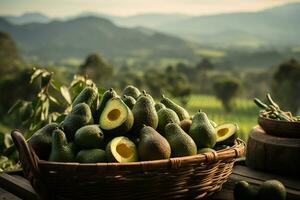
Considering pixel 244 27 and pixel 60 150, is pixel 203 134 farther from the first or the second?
pixel 244 27

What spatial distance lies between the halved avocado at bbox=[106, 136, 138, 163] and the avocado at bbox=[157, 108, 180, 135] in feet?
0.73

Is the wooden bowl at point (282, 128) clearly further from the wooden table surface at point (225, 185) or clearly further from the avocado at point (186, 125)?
the avocado at point (186, 125)

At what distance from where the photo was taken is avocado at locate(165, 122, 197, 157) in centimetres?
170

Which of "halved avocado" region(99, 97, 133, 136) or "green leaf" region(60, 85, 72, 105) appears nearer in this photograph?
"halved avocado" region(99, 97, 133, 136)

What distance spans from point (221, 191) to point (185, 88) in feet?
157

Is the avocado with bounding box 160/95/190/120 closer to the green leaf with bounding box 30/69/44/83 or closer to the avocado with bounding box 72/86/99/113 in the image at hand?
the avocado with bounding box 72/86/99/113

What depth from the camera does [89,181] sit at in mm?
1550

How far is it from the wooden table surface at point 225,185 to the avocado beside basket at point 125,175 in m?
0.23

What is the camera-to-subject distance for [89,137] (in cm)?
169

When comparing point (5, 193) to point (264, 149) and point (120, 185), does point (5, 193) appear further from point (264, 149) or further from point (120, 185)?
point (264, 149)

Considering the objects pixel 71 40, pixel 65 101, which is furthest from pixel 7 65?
pixel 65 101

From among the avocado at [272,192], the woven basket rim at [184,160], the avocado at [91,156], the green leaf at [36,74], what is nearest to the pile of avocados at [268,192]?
the avocado at [272,192]

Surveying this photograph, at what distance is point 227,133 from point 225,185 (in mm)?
257

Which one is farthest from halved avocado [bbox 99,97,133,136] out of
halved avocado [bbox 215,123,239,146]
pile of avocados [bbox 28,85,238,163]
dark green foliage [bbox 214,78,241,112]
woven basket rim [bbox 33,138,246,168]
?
dark green foliage [bbox 214,78,241,112]
